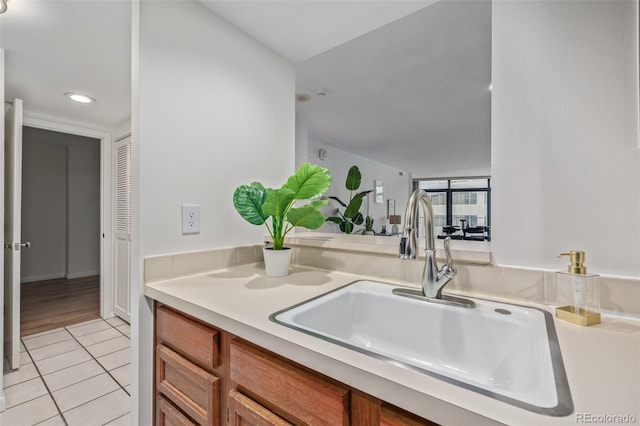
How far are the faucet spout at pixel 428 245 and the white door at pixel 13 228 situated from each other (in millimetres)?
2684

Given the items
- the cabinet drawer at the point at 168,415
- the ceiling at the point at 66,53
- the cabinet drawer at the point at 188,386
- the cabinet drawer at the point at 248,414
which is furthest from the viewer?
the ceiling at the point at 66,53

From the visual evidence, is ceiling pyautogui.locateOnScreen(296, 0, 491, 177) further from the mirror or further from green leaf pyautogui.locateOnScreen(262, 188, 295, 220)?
green leaf pyautogui.locateOnScreen(262, 188, 295, 220)

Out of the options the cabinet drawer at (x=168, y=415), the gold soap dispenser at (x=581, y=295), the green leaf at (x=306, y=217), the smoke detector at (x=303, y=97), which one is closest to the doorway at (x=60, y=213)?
the smoke detector at (x=303, y=97)

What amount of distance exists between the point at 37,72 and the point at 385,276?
2.62m

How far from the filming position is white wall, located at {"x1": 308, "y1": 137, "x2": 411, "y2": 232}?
454cm

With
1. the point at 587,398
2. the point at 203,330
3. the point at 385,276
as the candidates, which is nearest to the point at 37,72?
the point at 203,330

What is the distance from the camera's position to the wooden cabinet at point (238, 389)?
546 millimetres

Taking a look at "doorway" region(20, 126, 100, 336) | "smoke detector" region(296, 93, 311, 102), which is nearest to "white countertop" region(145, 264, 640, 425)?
"smoke detector" region(296, 93, 311, 102)

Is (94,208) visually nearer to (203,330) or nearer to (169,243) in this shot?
(169,243)

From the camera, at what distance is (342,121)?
3.48 meters

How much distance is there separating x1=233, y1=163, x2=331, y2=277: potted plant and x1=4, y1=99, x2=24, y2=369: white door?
2.02 m

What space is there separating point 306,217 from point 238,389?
0.65 metres

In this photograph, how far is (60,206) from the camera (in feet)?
15.2

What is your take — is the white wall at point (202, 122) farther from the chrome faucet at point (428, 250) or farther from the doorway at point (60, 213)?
the doorway at point (60, 213)
